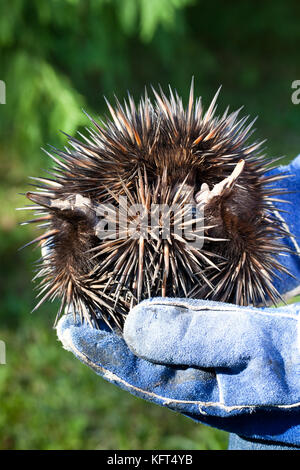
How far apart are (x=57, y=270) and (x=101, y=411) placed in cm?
232

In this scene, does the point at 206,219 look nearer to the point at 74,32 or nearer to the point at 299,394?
the point at 299,394

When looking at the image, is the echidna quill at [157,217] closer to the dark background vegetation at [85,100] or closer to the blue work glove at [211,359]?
the blue work glove at [211,359]

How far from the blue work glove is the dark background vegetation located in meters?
0.77

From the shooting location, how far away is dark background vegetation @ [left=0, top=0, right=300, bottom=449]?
403 cm

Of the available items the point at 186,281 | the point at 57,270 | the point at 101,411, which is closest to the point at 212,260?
the point at 186,281

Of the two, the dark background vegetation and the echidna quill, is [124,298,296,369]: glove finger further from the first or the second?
the dark background vegetation

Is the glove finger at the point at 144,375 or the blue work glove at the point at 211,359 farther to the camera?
the glove finger at the point at 144,375

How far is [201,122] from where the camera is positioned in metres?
2.35

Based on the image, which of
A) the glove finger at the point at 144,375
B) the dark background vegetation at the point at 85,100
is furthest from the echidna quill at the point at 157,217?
the dark background vegetation at the point at 85,100

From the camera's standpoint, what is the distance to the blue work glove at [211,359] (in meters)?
2.07

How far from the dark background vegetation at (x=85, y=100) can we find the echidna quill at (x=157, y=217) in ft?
1.16

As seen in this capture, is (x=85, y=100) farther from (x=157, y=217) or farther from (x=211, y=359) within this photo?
(x=211, y=359)

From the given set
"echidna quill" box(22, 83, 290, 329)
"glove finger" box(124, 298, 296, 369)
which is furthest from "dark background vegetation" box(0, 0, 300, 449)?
"glove finger" box(124, 298, 296, 369)

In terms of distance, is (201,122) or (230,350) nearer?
(230,350)
